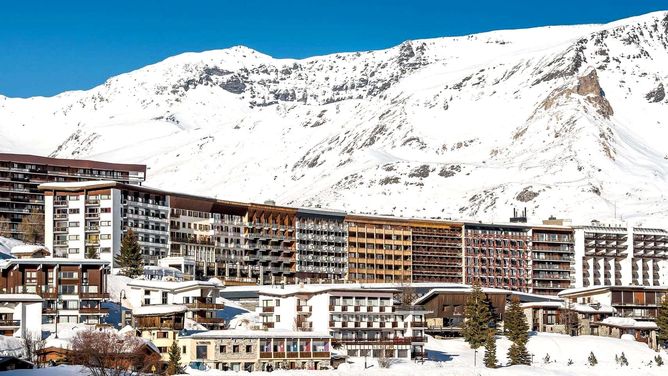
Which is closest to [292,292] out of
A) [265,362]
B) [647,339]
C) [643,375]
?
[265,362]

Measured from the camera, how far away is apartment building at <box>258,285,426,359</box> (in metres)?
157

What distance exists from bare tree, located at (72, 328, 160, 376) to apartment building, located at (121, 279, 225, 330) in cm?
2456

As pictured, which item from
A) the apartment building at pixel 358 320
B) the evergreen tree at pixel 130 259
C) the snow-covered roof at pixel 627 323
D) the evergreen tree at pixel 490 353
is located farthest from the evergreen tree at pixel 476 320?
the evergreen tree at pixel 130 259

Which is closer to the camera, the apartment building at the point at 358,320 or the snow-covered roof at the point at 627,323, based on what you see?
the apartment building at the point at 358,320

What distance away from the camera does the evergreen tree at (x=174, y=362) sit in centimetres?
12962

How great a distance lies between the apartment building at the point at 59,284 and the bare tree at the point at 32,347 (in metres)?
15.1

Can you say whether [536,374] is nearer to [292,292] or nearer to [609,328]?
[292,292]

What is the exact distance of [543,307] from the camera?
643 feet

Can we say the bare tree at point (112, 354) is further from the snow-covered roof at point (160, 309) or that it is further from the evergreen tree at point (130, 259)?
the evergreen tree at point (130, 259)

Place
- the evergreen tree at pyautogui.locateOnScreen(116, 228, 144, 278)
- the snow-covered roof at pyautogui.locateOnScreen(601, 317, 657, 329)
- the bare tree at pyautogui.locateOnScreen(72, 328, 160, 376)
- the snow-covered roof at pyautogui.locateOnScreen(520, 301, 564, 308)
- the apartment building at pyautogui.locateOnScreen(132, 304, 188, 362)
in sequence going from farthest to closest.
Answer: the snow-covered roof at pyautogui.locateOnScreen(520, 301, 564, 308) < the snow-covered roof at pyautogui.locateOnScreen(601, 317, 657, 329) < the evergreen tree at pyautogui.locateOnScreen(116, 228, 144, 278) < the apartment building at pyautogui.locateOnScreen(132, 304, 188, 362) < the bare tree at pyautogui.locateOnScreen(72, 328, 160, 376)

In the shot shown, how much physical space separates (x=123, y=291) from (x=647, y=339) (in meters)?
67.2

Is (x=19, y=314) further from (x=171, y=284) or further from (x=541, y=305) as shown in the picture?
(x=541, y=305)

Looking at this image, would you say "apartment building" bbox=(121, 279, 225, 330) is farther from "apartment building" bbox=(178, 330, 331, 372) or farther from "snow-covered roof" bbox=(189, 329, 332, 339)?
"apartment building" bbox=(178, 330, 331, 372)

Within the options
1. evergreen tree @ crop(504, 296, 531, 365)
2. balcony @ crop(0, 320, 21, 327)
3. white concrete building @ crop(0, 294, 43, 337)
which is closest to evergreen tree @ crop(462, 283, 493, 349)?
evergreen tree @ crop(504, 296, 531, 365)
